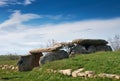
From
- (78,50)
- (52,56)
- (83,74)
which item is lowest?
(83,74)

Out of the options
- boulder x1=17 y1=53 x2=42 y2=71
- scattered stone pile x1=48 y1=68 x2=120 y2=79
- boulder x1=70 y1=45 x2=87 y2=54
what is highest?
boulder x1=70 y1=45 x2=87 y2=54

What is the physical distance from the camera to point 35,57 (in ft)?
104

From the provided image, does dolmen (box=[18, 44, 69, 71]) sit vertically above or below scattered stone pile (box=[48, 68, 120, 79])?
above

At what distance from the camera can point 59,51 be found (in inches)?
1131

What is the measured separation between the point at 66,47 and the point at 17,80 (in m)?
10.7

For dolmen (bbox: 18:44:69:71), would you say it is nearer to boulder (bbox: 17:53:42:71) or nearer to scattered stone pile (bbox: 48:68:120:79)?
boulder (bbox: 17:53:42:71)

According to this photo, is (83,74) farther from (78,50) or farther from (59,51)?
(78,50)

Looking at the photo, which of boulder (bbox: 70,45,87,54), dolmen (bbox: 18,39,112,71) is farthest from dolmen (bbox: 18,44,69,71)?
boulder (bbox: 70,45,87,54)

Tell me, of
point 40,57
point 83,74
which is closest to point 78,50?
point 40,57

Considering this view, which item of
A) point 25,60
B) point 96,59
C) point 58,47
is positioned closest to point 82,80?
point 96,59

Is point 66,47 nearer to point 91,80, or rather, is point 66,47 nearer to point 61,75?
point 61,75

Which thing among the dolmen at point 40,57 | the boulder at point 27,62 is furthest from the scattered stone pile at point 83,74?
the boulder at point 27,62

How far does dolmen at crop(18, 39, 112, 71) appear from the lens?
92.8 feet

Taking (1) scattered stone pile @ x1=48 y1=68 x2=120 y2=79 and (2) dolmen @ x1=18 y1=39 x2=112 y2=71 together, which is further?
(2) dolmen @ x1=18 y1=39 x2=112 y2=71
